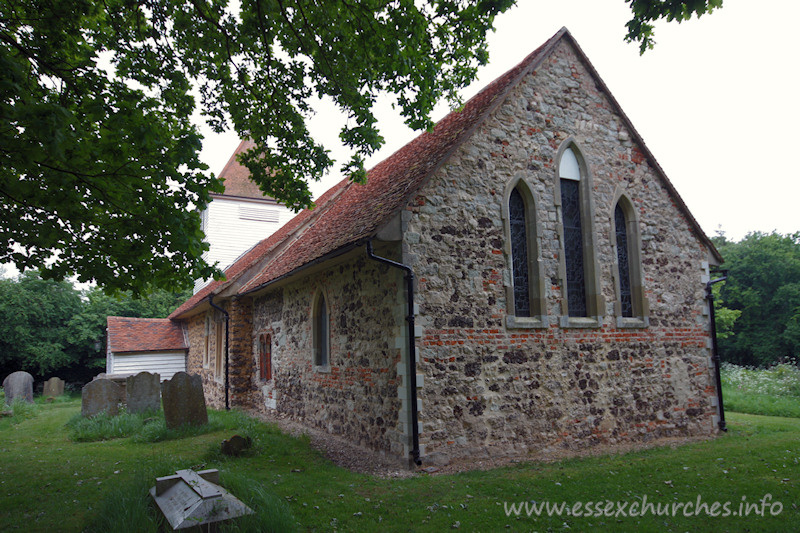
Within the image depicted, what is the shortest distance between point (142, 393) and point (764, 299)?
33.0m

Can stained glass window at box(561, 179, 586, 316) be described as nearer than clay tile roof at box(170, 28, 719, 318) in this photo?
No

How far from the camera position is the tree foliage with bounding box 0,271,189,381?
26.1 metres

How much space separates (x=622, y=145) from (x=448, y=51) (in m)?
5.29

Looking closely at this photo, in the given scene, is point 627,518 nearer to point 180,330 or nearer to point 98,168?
point 98,168

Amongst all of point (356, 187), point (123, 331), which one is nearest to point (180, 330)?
point (123, 331)

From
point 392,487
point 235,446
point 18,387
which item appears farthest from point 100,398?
point 392,487

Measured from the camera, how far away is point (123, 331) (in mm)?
24500

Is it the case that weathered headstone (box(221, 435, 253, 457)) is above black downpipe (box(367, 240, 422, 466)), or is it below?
below

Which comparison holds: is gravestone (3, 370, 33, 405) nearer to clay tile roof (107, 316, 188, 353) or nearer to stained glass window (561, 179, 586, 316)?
clay tile roof (107, 316, 188, 353)

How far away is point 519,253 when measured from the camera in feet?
32.6

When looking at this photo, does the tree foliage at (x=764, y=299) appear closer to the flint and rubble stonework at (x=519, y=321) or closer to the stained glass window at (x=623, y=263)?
the flint and rubble stonework at (x=519, y=321)

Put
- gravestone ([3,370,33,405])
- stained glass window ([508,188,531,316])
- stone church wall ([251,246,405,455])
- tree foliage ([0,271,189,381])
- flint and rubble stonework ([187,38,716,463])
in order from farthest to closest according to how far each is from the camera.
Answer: tree foliage ([0,271,189,381]) < gravestone ([3,370,33,405]) < stained glass window ([508,188,531,316]) < stone church wall ([251,246,405,455]) < flint and rubble stonework ([187,38,716,463])

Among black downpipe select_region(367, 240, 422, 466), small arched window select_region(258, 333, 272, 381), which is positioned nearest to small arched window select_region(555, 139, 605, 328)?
black downpipe select_region(367, 240, 422, 466)

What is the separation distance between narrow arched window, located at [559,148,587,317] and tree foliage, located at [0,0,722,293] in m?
3.47
